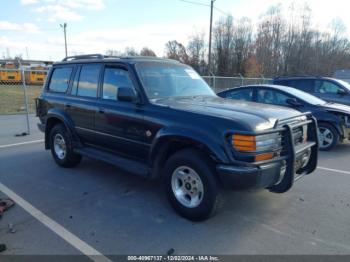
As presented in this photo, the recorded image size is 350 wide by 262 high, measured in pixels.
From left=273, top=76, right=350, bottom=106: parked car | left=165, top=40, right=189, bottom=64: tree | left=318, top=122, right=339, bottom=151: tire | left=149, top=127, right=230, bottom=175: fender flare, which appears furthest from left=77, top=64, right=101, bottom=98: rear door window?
left=165, top=40, right=189, bottom=64: tree

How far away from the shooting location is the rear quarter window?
18.3 ft

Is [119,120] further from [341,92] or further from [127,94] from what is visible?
[341,92]

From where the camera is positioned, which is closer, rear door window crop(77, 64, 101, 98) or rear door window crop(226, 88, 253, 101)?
rear door window crop(77, 64, 101, 98)

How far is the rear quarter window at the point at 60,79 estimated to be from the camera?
5580 millimetres

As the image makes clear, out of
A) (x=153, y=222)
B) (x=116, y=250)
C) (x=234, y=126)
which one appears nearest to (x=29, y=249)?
(x=116, y=250)

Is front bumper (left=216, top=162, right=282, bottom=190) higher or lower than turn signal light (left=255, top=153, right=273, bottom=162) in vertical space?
lower

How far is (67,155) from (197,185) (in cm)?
307

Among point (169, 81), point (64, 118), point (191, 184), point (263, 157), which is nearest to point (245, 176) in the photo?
point (263, 157)

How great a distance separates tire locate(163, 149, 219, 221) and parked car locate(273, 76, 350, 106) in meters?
7.42

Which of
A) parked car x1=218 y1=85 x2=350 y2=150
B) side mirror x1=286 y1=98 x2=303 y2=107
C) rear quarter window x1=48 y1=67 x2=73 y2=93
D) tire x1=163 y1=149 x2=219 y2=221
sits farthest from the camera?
side mirror x1=286 y1=98 x2=303 y2=107

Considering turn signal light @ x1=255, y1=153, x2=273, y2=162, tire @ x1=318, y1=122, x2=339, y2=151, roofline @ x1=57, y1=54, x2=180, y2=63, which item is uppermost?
roofline @ x1=57, y1=54, x2=180, y2=63

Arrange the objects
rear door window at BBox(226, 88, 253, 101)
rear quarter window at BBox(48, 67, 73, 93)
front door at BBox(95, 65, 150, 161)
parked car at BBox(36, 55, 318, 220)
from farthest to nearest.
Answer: rear door window at BBox(226, 88, 253, 101), rear quarter window at BBox(48, 67, 73, 93), front door at BBox(95, 65, 150, 161), parked car at BBox(36, 55, 318, 220)

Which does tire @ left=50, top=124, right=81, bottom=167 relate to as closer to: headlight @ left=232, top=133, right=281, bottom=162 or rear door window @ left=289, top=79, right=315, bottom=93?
headlight @ left=232, top=133, right=281, bottom=162

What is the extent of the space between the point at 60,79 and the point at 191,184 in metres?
3.74
